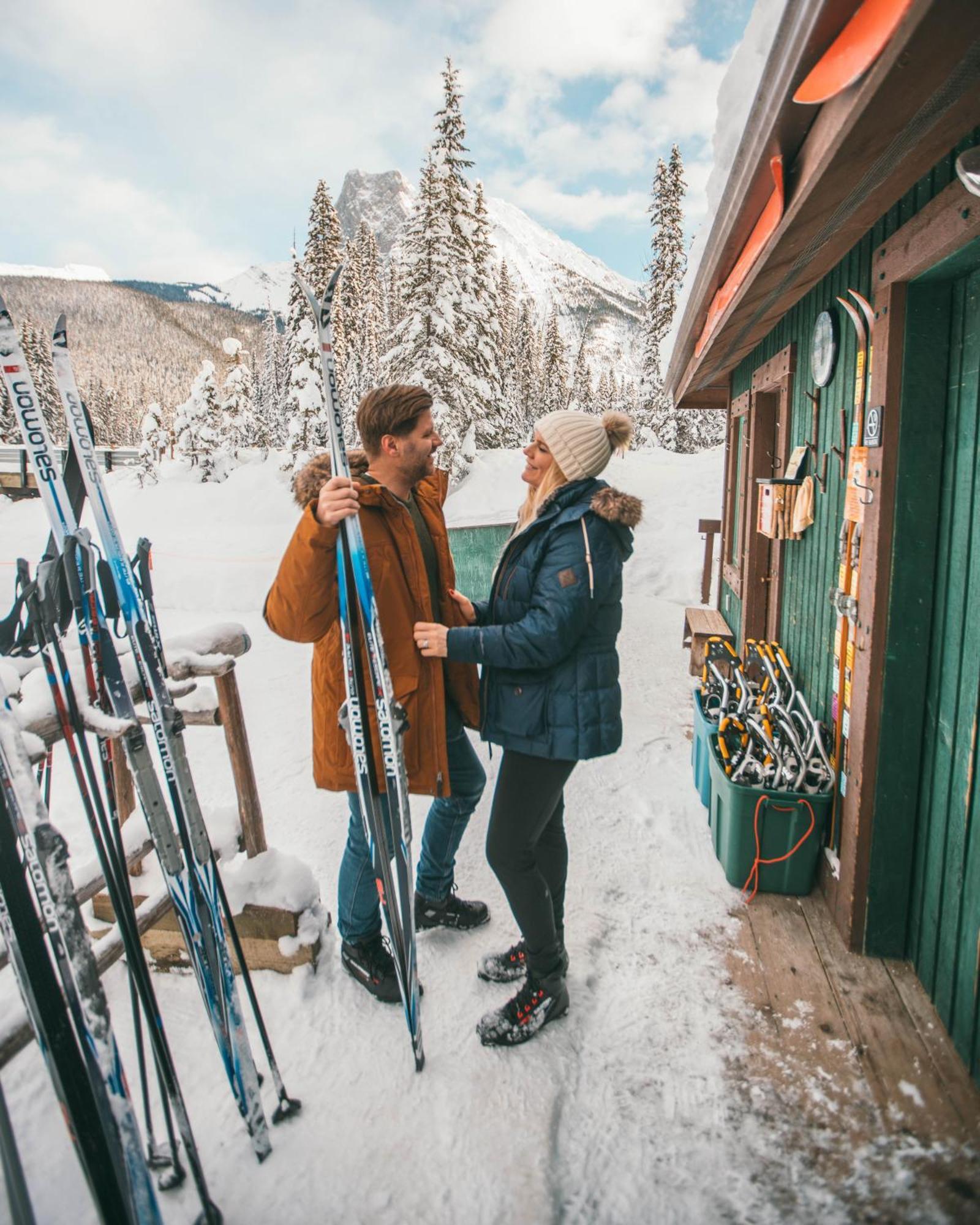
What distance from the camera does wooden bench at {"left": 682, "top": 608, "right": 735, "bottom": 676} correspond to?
18.3ft

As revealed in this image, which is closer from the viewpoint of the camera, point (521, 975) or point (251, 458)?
point (521, 975)

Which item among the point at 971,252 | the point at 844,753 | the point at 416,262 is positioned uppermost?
the point at 416,262

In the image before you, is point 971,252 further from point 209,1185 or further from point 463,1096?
point 209,1185

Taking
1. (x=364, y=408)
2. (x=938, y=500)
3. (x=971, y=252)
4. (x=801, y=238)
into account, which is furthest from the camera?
(x=801, y=238)

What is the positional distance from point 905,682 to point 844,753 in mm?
545

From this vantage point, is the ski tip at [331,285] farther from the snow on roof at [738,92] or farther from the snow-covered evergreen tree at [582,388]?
the snow-covered evergreen tree at [582,388]

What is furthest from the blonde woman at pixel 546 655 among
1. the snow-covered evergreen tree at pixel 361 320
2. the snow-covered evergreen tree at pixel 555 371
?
the snow-covered evergreen tree at pixel 555 371

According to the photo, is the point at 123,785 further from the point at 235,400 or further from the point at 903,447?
the point at 235,400

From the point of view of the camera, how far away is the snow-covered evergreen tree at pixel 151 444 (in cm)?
3250

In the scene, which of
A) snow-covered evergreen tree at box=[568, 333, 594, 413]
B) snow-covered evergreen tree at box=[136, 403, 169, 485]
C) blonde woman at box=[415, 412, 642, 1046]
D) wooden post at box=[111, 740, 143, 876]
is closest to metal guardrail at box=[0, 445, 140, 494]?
snow-covered evergreen tree at box=[136, 403, 169, 485]

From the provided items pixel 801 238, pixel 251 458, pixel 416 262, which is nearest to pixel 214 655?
pixel 801 238

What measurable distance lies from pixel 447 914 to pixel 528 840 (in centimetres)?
101

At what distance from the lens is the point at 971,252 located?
2.18m

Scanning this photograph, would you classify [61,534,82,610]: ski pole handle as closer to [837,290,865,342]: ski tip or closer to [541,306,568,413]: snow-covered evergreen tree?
[837,290,865,342]: ski tip
